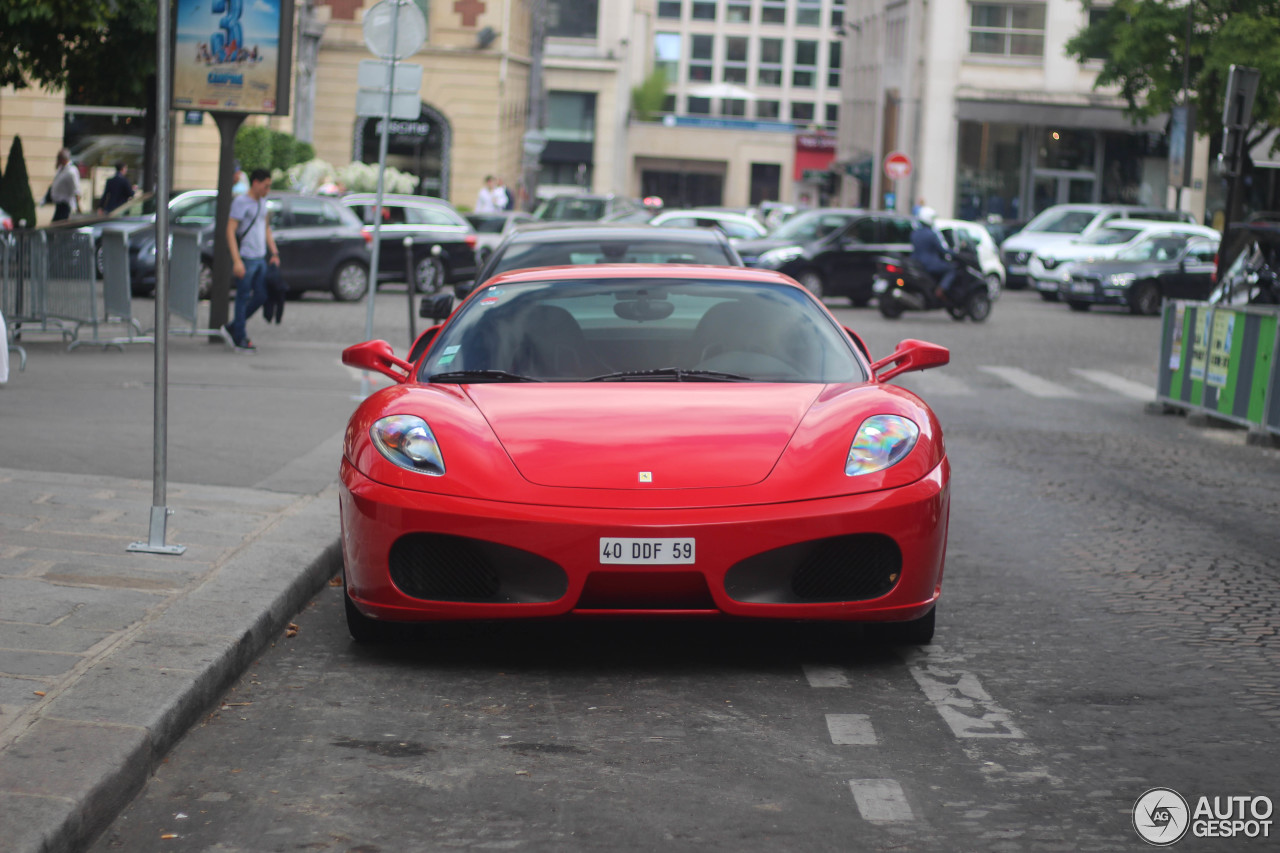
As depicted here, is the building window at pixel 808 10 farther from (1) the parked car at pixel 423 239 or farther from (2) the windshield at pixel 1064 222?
(1) the parked car at pixel 423 239

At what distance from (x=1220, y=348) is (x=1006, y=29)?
147 feet

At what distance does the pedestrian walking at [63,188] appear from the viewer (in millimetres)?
32812

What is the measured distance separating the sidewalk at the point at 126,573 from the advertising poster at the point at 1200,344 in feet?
21.9

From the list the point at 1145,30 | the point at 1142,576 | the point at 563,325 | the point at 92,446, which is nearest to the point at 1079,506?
the point at 1142,576

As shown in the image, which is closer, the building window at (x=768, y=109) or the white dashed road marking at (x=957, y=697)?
the white dashed road marking at (x=957, y=697)

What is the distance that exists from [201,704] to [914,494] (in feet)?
7.25

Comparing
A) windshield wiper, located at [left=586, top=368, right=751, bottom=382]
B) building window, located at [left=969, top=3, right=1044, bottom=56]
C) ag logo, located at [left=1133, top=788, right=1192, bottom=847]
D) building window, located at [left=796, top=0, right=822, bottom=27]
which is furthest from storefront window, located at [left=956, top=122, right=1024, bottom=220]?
building window, located at [left=796, top=0, right=822, bottom=27]

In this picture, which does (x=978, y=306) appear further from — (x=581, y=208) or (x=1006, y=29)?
(x=1006, y=29)

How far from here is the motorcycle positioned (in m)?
26.8

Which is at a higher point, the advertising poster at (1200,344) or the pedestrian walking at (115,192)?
the pedestrian walking at (115,192)

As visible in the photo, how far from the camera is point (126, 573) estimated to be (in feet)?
20.9

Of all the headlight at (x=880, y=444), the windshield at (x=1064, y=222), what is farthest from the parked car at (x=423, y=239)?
the headlight at (x=880, y=444)

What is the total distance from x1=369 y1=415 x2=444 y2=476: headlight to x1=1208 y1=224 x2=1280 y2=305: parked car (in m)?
10.2

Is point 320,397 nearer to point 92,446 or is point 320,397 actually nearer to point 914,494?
point 92,446
